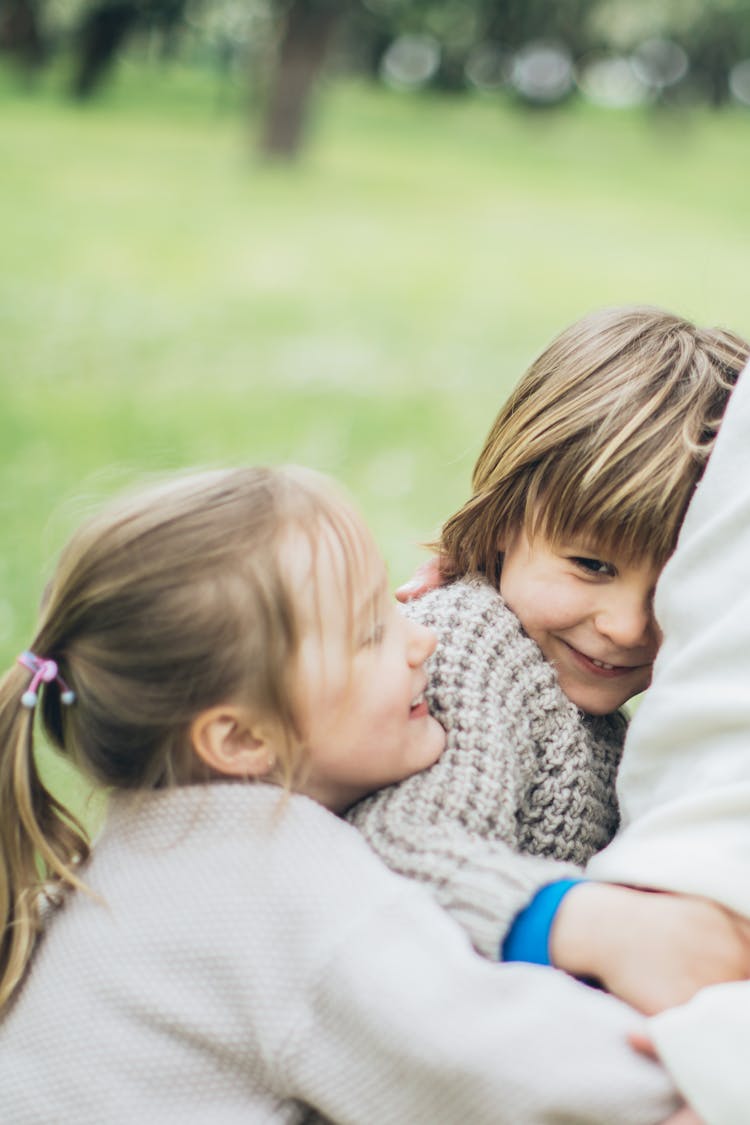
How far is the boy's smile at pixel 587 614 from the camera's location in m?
2.22

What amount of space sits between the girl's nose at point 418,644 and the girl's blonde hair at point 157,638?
5.1 inches

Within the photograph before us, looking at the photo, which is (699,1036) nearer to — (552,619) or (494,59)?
(552,619)

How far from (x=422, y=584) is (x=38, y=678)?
76 cm

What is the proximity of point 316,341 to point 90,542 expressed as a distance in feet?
32.3

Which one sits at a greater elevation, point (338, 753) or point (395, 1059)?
point (338, 753)

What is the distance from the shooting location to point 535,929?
183cm

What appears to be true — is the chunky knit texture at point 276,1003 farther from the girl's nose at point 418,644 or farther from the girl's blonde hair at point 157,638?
the girl's nose at point 418,644

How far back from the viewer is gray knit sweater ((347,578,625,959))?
1855 mm

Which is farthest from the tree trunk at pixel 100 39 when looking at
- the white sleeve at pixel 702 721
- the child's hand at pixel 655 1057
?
the child's hand at pixel 655 1057

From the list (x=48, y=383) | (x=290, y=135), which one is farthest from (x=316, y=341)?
(x=290, y=135)

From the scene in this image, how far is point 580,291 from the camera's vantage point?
1375 cm

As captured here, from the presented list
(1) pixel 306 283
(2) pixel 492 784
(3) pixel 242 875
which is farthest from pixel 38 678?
(1) pixel 306 283

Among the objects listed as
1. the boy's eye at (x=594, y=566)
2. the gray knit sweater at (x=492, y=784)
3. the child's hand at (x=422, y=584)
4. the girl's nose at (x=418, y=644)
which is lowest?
the gray knit sweater at (x=492, y=784)

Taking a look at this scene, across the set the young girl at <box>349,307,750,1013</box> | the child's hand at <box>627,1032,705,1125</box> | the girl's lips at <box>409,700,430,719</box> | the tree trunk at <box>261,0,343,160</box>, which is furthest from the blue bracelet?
the tree trunk at <box>261,0,343,160</box>
